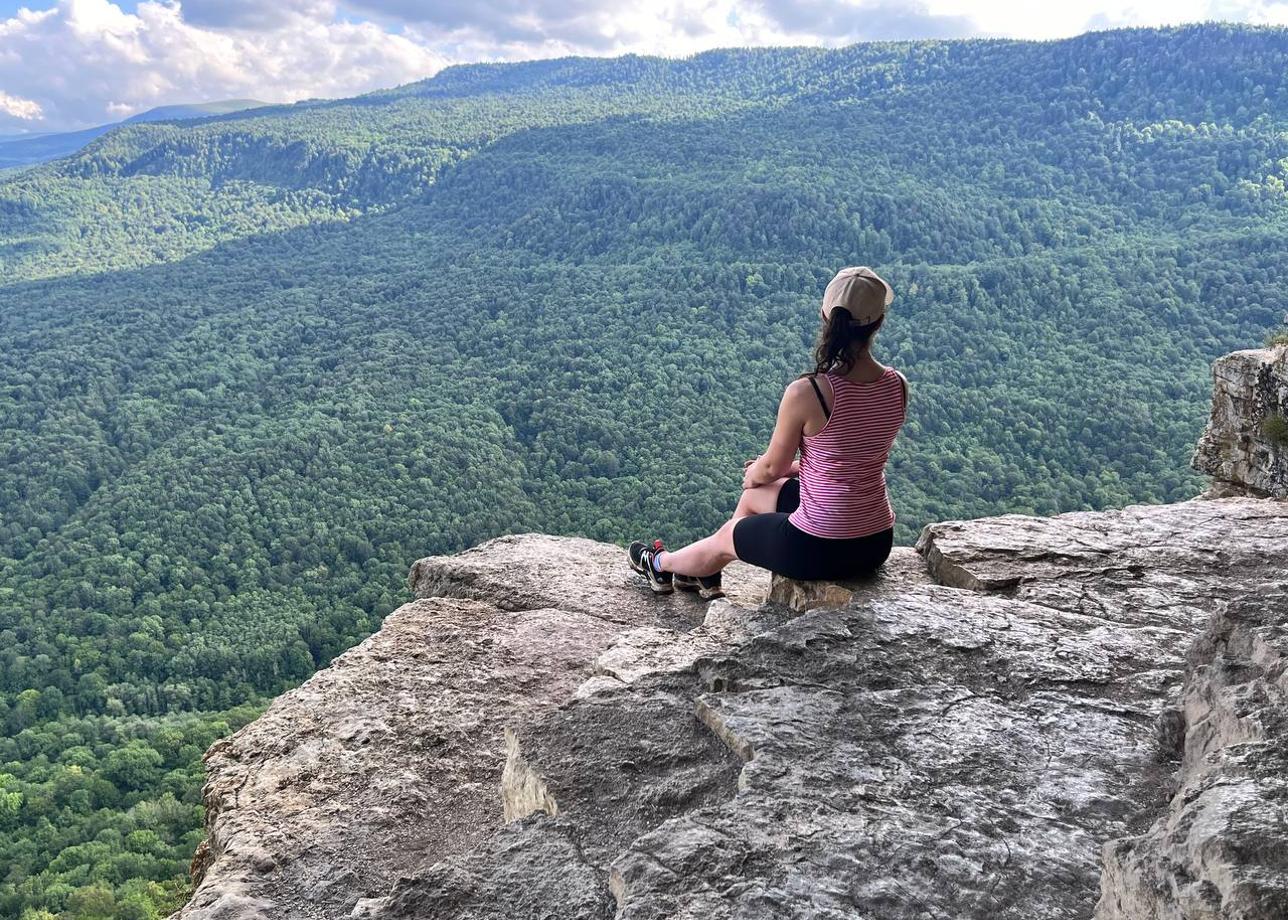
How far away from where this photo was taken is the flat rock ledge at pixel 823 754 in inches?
96.3

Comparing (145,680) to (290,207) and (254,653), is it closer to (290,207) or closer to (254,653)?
(254,653)

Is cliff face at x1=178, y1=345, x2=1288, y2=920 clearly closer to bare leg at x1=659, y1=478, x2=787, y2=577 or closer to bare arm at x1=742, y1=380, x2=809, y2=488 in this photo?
bare leg at x1=659, y1=478, x2=787, y2=577

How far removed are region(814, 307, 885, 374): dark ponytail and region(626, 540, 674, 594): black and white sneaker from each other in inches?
79.3

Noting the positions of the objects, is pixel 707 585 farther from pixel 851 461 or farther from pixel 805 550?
pixel 851 461

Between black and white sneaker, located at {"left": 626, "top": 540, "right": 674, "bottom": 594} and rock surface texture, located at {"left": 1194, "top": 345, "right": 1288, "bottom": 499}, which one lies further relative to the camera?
rock surface texture, located at {"left": 1194, "top": 345, "right": 1288, "bottom": 499}

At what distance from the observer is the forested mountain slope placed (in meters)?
39.9

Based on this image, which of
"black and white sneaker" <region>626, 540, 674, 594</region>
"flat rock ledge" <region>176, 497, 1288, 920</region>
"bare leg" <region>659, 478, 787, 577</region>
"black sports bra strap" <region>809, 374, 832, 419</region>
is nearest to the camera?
"flat rock ledge" <region>176, 497, 1288, 920</region>

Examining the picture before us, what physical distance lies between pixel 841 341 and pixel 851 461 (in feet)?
1.97

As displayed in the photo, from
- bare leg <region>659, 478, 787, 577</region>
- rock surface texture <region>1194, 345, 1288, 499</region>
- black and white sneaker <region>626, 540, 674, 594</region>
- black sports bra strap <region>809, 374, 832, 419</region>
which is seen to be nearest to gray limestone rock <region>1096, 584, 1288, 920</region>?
black sports bra strap <region>809, 374, 832, 419</region>

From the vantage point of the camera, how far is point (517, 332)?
9669cm

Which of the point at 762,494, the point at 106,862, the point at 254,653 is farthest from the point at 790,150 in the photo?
the point at 762,494

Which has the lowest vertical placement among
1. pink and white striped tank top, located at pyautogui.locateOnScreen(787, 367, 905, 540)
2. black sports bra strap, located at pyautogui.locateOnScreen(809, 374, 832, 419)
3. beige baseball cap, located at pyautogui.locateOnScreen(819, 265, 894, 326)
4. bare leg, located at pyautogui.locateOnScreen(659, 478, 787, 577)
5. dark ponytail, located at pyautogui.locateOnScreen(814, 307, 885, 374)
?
bare leg, located at pyautogui.locateOnScreen(659, 478, 787, 577)

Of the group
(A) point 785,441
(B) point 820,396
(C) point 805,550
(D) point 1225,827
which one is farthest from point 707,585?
(D) point 1225,827

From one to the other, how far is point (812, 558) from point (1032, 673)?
123 centimetres
